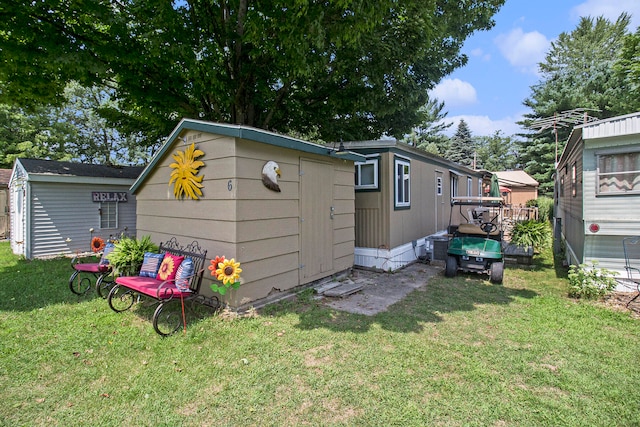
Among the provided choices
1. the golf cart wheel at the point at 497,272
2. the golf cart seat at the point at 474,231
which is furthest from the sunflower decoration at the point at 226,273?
the golf cart seat at the point at 474,231

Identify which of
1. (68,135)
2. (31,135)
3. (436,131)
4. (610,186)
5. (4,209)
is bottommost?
(4,209)

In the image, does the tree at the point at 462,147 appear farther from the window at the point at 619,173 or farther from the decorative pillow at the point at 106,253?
the decorative pillow at the point at 106,253

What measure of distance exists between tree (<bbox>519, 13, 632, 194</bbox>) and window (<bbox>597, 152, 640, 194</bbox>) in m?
25.0

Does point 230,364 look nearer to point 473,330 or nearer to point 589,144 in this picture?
point 473,330

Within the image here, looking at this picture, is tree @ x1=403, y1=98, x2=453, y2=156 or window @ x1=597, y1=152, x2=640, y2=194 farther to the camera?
tree @ x1=403, y1=98, x2=453, y2=156

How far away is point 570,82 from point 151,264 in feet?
116

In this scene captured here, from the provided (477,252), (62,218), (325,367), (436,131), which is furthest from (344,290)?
(436,131)

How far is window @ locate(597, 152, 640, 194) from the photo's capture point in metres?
Answer: 5.51

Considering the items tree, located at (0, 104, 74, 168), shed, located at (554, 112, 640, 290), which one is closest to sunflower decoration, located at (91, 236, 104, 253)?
shed, located at (554, 112, 640, 290)

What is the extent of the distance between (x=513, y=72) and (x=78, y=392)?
36.0 m

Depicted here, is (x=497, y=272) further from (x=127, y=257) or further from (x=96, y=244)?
(x=96, y=244)

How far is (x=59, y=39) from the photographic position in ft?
21.9

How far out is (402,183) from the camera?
8.17 meters

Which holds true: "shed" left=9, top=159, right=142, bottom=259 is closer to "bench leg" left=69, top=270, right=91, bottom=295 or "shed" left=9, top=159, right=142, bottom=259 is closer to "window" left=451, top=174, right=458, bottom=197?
"bench leg" left=69, top=270, right=91, bottom=295
